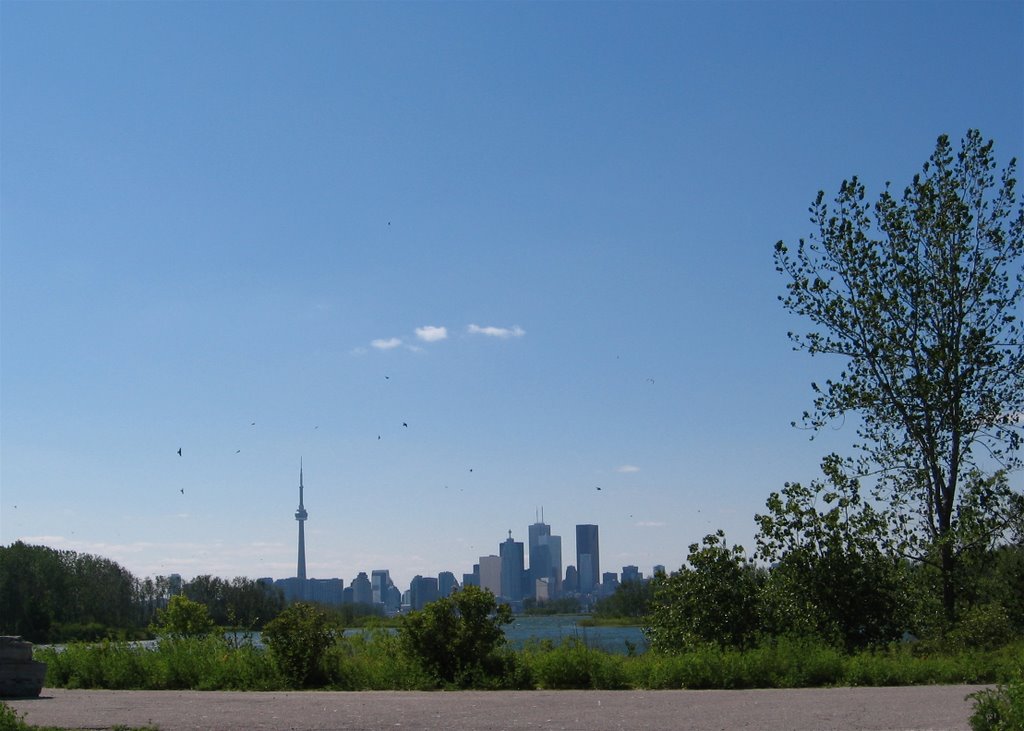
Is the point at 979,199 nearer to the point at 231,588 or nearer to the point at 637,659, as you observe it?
the point at 637,659

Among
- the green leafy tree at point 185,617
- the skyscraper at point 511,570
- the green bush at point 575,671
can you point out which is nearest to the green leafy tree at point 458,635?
the green bush at point 575,671

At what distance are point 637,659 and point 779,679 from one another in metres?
2.49

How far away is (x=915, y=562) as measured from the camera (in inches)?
854

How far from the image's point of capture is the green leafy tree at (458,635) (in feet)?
53.9

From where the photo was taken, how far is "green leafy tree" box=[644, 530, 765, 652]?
20062 mm

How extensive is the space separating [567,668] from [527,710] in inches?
131

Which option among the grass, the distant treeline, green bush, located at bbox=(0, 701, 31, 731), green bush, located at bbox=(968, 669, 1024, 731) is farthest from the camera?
the distant treeline

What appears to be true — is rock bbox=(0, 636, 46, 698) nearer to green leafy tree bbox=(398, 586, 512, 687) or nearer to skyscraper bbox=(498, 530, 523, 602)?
green leafy tree bbox=(398, 586, 512, 687)

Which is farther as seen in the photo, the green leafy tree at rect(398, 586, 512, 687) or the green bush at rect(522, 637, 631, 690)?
the green leafy tree at rect(398, 586, 512, 687)

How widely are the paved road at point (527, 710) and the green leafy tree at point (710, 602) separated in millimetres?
5226

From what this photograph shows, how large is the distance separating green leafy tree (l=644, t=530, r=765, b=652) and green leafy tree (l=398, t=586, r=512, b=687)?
15.9 ft

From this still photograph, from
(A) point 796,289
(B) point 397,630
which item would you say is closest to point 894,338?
(A) point 796,289

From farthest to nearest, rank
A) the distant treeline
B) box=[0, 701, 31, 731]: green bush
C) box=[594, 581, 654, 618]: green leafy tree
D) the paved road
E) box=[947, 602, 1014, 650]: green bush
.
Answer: the distant treeline, box=[594, 581, 654, 618]: green leafy tree, box=[947, 602, 1014, 650]: green bush, the paved road, box=[0, 701, 31, 731]: green bush

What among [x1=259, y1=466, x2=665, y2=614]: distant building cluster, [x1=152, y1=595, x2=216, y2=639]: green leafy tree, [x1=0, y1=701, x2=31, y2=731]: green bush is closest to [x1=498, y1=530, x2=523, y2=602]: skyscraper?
[x1=259, y1=466, x2=665, y2=614]: distant building cluster
